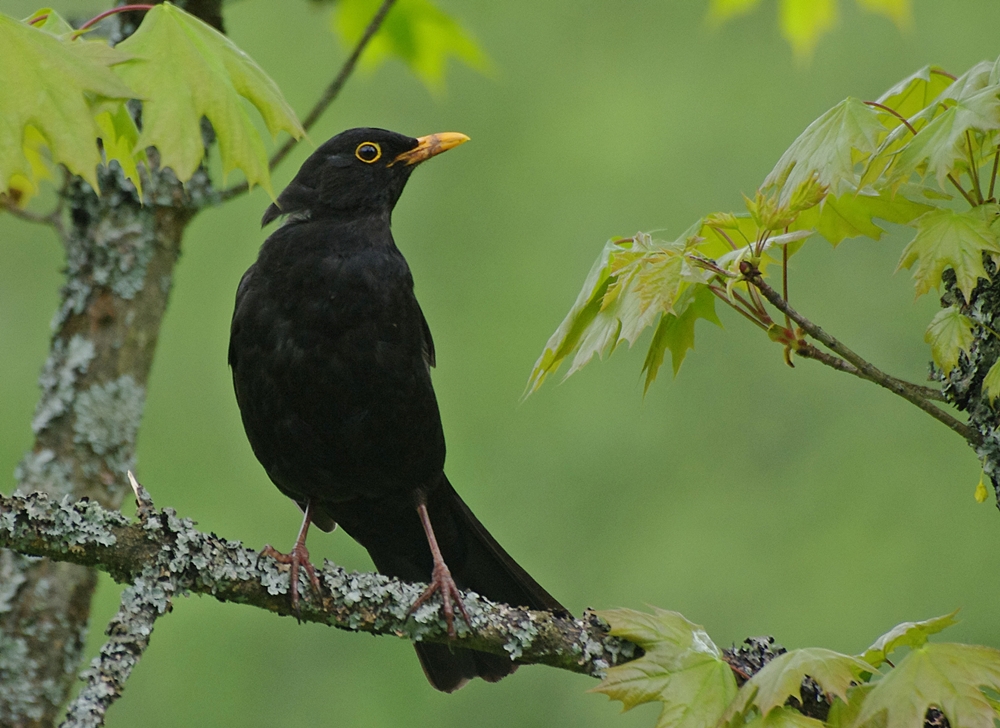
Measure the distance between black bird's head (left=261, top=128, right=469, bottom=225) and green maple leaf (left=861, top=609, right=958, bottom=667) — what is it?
243cm

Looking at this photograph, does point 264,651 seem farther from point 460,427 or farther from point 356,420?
point 356,420

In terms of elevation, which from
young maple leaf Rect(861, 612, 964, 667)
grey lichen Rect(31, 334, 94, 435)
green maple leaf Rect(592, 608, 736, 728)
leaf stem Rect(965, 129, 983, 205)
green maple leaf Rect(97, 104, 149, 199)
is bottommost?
young maple leaf Rect(861, 612, 964, 667)

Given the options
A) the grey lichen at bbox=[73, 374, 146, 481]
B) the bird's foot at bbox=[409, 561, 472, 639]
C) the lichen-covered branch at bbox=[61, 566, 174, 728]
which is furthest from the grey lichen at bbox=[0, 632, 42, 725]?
the bird's foot at bbox=[409, 561, 472, 639]

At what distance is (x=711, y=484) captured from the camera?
Answer: 21.8ft

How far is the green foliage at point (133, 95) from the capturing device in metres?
1.99

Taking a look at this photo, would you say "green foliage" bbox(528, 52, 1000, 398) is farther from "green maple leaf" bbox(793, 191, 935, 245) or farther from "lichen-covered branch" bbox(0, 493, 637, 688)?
"lichen-covered branch" bbox(0, 493, 637, 688)

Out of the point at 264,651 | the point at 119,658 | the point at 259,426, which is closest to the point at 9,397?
the point at 264,651

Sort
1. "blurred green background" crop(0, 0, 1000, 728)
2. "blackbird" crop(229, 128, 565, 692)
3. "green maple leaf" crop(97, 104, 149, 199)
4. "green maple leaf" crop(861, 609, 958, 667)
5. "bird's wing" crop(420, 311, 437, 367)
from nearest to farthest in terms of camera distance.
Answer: "green maple leaf" crop(861, 609, 958, 667) < "green maple leaf" crop(97, 104, 149, 199) < "blackbird" crop(229, 128, 565, 692) < "bird's wing" crop(420, 311, 437, 367) < "blurred green background" crop(0, 0, 1000, 728)

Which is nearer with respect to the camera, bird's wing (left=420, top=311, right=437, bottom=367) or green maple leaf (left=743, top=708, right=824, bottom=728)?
green maple leaf (left=743, top=708, right=824, bottom=728)

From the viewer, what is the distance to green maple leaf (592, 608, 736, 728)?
2.15 meters

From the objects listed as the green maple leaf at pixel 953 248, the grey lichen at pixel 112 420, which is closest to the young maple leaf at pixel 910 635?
the green maple leaf at pixel 953 248

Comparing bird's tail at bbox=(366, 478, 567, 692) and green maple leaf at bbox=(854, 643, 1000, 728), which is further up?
bird's tail at bbox=(366, 478, 567, 692)

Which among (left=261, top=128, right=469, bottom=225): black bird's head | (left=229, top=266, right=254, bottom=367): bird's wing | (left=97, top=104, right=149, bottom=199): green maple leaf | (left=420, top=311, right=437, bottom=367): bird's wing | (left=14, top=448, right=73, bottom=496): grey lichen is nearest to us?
(left=97, top=104, right=149, bottom=199): green maple leaf

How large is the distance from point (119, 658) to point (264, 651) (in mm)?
4260
